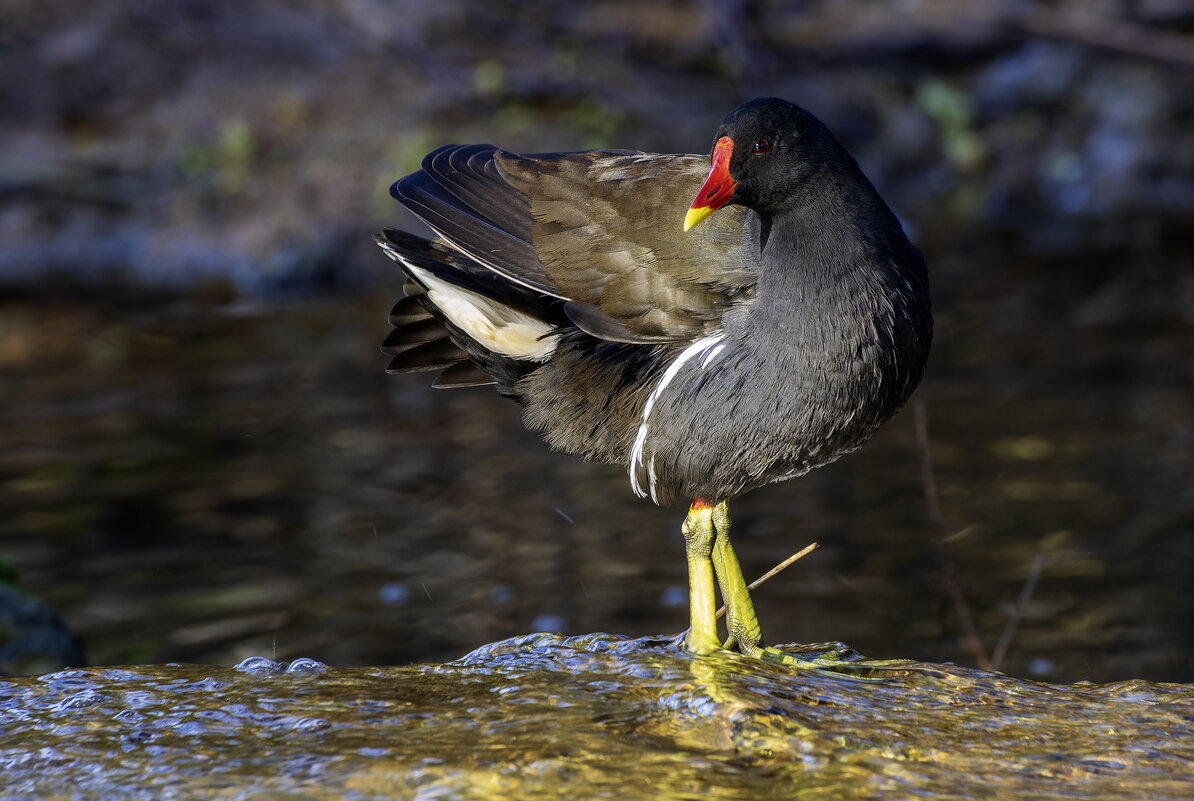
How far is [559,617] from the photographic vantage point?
Answer: 5.68 metres

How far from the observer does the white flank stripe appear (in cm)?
340

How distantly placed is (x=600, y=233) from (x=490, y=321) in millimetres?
401

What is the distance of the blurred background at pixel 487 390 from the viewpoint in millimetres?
5727

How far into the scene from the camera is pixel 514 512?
6.62 metres

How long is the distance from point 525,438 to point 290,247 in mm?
3698

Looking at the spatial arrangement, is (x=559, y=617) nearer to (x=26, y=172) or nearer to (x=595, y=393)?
(x=595, y=393)

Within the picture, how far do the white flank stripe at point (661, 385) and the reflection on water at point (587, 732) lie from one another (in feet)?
1.65

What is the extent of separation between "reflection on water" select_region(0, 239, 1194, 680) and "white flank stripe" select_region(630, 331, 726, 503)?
1.83 m

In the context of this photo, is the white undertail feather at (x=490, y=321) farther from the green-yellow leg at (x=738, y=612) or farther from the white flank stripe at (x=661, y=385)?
the green-yellow leg at (x=738, y=612)

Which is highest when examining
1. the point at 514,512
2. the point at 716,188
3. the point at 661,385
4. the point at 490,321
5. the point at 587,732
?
the point at 716,188

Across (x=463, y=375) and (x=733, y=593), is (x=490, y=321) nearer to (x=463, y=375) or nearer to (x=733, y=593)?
(x=463, y=375)

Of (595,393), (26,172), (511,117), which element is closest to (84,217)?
(26,172)

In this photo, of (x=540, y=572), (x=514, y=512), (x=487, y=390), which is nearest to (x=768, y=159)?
(x=540, y=572)

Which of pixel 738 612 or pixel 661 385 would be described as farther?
pixel 738 612
